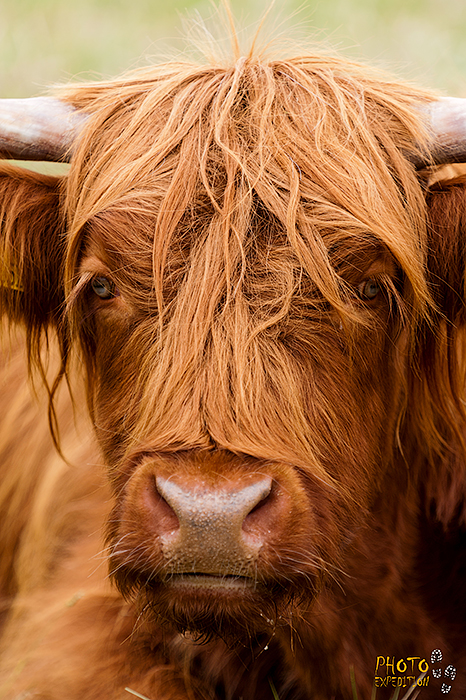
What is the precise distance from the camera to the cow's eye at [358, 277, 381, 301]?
6.66 feet

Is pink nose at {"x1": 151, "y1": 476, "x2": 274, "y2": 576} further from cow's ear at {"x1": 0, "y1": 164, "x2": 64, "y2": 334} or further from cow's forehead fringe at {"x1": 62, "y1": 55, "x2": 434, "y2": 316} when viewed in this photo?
cow's ear at {"x1": 0, "y1": 164, "x2": 64, "y2": 334}

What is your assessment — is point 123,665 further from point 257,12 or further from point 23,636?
point 257,12

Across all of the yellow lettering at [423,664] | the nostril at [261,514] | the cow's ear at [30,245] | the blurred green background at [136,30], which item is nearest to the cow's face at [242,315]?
the nostril at [261,514]

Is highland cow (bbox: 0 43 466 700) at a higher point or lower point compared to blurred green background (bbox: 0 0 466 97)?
lower

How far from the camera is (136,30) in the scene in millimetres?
7145

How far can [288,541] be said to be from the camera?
66.5 inches

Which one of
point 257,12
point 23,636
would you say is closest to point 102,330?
point 23,636

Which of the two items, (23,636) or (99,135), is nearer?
(99,135)

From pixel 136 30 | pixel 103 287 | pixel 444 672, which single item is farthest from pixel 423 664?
pixel 136 30

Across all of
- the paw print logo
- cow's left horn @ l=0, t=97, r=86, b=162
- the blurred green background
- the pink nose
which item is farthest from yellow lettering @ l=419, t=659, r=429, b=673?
the blurred green background

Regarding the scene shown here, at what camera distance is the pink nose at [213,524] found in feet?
5.20

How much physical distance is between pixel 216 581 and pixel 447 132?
1.25m

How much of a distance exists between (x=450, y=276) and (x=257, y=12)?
5.81 m

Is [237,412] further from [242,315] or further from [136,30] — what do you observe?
[136,30]
